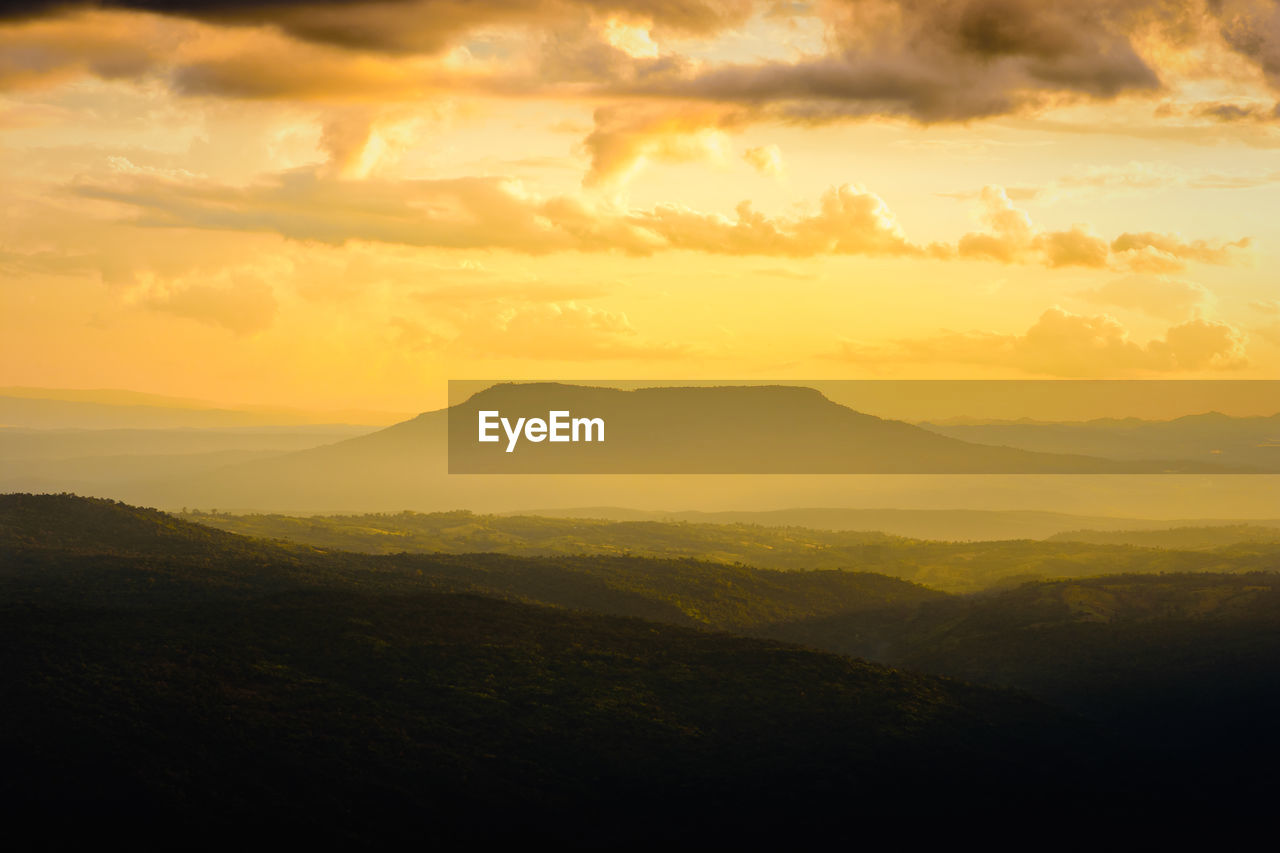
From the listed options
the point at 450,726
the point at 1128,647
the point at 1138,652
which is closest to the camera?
the point at 450,726

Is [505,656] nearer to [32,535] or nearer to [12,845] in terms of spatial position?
[12,845]

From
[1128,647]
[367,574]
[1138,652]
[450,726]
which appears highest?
[367,574]

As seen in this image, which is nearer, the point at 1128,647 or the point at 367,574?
the point at 1128,647

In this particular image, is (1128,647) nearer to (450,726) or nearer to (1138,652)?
(1138,652)

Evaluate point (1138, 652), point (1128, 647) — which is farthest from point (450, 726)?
point (1128, 647)

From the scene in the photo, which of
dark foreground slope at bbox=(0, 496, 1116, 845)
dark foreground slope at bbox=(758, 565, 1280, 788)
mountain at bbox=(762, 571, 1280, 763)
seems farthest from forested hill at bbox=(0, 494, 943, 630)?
mountain at bbox=(762, 571, 1280, 763)

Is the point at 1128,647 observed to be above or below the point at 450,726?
below

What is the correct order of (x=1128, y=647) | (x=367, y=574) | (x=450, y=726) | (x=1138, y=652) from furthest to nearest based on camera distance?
(x=367, y=574) < (x=1128, y=647) < (x=1138, y=652) < (x=450, y=726)

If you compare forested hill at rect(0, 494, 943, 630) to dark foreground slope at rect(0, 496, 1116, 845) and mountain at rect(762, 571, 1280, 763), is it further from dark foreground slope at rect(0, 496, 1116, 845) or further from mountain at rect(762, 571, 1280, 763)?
mountain at rect(762, 571, 1280, 763)

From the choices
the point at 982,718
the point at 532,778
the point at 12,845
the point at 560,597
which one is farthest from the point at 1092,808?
the point at 560,597
